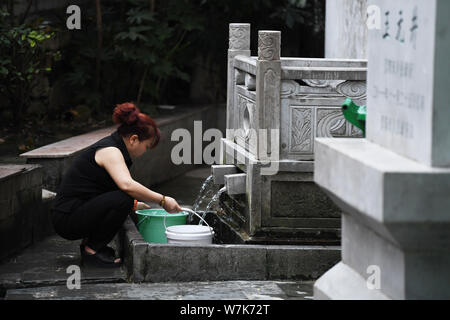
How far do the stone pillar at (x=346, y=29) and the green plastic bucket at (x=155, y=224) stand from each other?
289 centimetres

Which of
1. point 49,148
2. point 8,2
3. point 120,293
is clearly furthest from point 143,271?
point 8,2

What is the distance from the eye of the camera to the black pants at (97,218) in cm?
645

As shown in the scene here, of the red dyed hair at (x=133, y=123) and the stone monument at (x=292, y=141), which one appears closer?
the red dyed hair at (x=133, y=123)

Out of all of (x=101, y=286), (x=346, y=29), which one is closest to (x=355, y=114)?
(x=101, y=286)

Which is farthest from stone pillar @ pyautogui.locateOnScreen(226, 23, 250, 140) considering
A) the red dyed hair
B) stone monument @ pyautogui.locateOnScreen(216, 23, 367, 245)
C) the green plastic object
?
the green plastic object

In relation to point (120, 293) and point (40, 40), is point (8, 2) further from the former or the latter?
point (120, 293)

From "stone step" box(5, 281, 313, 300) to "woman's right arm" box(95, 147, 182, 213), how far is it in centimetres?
64

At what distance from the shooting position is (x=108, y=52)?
39.0 feet

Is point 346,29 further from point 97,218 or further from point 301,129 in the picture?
point 97,218

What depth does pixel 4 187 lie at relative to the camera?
22.3ft

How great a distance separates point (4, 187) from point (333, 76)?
2719mm

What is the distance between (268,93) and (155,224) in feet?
4.66

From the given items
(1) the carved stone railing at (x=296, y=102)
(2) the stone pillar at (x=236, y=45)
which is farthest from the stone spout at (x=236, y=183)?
(2) the stone pillar at (x=236, y=45)

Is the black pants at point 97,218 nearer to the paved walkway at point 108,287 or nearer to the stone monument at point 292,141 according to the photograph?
the paved walkway at point 108,287
